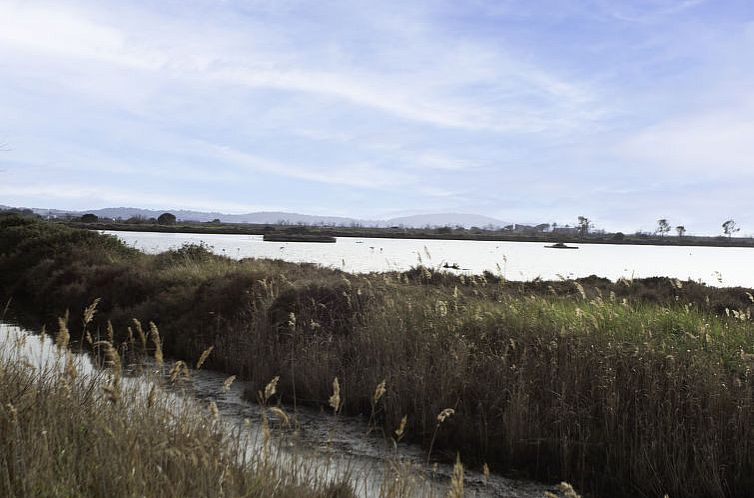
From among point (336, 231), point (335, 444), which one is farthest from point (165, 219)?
point (335, 444)

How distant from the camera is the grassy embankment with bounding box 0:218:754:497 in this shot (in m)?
6.98

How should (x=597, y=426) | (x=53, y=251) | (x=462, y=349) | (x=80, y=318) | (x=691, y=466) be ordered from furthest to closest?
(x=53, y=251), (x=80, y=318), (x=462, y=349), (x=597, y=426), (x=691, y=466)

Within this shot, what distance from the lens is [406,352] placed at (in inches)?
380

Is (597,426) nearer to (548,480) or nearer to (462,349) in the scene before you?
(548,480)

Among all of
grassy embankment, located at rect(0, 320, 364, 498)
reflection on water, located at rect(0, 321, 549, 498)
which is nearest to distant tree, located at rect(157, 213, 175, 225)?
reflection on water, located at rect(0, 321, 549, 498)

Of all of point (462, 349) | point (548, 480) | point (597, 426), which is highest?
point (462, 349)

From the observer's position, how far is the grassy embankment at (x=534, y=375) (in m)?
6.98

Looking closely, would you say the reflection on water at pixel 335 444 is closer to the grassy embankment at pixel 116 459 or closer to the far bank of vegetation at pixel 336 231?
the grassy embankment at pixel 116 459

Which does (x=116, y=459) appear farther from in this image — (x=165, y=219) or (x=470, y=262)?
(x=165, y=219)

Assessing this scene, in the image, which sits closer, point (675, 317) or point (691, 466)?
point (691, 466)

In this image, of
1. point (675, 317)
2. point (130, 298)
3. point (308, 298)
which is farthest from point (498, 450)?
point (130, 298)

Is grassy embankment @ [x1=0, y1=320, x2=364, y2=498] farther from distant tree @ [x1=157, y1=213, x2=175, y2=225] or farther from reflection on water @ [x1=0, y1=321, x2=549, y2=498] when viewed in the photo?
distant tree @ [x1=157, y1=213, x2=175, y2=225]

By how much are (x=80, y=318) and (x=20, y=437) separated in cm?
1587

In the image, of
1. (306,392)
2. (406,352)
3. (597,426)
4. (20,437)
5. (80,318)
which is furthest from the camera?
(80,318)
